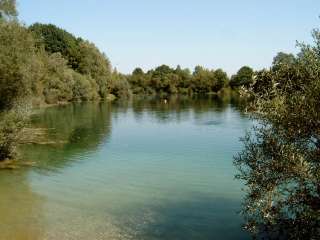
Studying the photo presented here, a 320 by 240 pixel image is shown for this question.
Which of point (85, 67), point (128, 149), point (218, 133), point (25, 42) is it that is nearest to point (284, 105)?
point (25, 42)

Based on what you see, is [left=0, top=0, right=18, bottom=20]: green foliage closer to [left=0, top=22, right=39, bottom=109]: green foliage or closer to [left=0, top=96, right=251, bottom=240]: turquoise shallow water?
[left=0, top=22, right=39, bottom=109]: green foliage

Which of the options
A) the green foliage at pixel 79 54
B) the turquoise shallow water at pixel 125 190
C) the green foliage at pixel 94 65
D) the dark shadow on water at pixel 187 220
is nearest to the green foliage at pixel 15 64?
the turquoise shallow water at pixel 125 190

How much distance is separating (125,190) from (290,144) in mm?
15620

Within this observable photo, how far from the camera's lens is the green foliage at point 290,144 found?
46.1ft

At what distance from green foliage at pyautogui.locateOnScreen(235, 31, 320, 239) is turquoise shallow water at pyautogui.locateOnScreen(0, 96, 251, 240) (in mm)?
4900

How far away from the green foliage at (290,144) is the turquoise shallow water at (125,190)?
16.1ft

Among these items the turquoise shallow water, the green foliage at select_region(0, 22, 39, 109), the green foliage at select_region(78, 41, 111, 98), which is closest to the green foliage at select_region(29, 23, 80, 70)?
the green foliage at select_region(78, 41, 111, 98)

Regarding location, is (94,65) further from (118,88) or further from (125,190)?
(125,190)

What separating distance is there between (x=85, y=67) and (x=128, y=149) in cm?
9432

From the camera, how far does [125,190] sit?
91.9 ft

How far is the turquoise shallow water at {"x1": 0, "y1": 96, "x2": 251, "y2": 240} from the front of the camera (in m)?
20.6

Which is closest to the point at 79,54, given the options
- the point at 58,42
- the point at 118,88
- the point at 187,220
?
the point at 58,42

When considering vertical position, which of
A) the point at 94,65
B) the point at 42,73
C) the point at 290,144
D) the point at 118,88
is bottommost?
the point at 290,144

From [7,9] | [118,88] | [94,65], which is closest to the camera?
[7,9]
